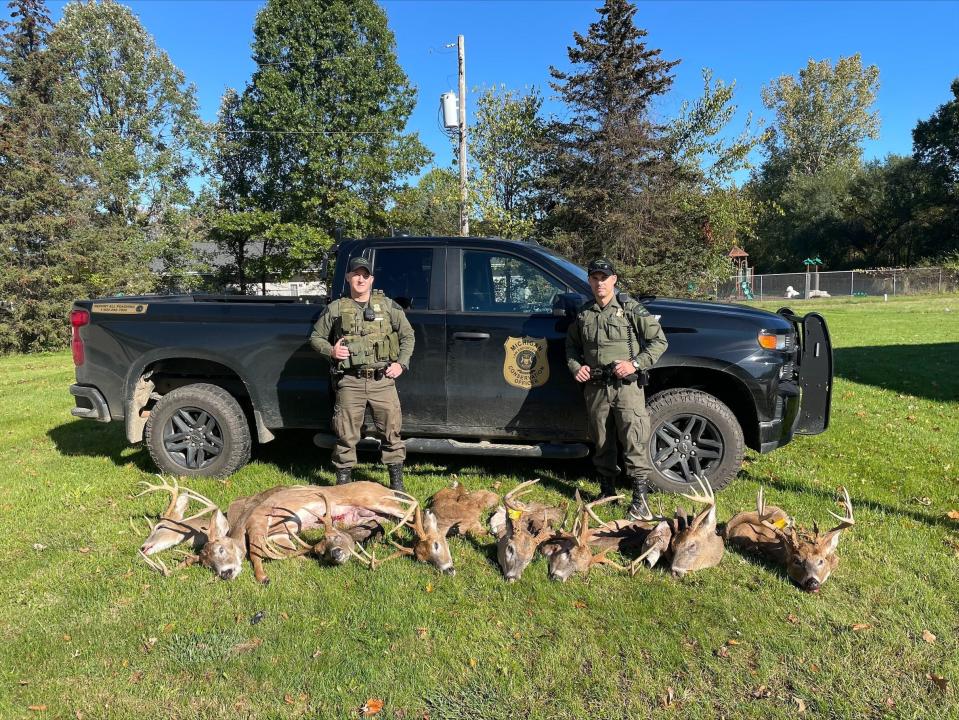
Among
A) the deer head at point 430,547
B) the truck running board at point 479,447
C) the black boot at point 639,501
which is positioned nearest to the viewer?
the deer head at point 430,547

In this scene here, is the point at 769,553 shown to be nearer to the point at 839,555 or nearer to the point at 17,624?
the point at 839,555

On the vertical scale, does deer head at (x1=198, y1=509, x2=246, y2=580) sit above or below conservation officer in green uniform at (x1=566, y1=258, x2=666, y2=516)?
below

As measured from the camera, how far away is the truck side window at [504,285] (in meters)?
4.86

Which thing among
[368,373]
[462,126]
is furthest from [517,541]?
[462,126]

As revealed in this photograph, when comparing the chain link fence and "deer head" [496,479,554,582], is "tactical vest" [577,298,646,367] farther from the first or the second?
the chain link fence

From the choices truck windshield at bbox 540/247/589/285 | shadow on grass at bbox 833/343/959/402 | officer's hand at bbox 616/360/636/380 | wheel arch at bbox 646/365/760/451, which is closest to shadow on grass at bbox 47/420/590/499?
wheel arch at bbox 646/365/760/451

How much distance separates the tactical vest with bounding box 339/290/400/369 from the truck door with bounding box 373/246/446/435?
1.26 ft

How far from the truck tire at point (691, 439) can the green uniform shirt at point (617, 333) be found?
58cm

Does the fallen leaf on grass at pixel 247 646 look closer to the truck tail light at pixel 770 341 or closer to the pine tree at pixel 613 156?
the truck tail light at pixel 770 341

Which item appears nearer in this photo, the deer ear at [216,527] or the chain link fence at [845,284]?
the deer ear at [216,527]

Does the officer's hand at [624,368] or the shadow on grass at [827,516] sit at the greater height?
the officer's hand at [624,368]

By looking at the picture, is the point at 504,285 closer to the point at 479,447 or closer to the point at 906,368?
the point at 479,447

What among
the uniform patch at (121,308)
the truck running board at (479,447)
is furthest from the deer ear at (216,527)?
the uniform patch at (121,308)

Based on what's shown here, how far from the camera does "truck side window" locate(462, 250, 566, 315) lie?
4855mm
